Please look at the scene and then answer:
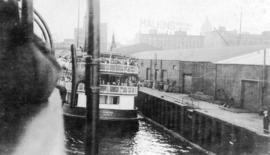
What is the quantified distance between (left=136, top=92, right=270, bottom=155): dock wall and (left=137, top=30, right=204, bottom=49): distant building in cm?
5547

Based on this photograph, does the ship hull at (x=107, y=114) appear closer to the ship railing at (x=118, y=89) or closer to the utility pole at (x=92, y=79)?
the ship railing at (x=118, y=89)

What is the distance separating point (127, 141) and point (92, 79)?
1496 centimetres

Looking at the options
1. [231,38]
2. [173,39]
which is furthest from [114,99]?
[173,39]

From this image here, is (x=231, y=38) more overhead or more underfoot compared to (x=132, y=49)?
more overhead

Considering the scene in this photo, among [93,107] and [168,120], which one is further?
[168,120]

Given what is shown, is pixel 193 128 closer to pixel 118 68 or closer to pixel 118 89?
pixel 118 89

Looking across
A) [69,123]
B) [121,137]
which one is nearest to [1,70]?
[121,137]

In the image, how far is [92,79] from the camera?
292 cm

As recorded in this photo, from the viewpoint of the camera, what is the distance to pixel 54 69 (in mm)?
2248

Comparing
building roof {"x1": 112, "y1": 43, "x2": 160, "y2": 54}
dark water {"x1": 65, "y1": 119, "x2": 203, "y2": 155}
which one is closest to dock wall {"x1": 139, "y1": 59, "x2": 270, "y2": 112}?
dark water {"x1": 65, "y1": 119, "x2": 203, "y2": 155}

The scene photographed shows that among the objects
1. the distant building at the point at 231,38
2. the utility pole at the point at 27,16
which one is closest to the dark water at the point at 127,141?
the utility pole at the point at 27,16

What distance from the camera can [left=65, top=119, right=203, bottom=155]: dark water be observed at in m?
15.5

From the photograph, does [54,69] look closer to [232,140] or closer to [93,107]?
[93,107]

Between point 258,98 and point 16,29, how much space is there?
17484 millimetres
